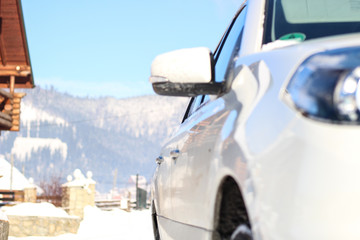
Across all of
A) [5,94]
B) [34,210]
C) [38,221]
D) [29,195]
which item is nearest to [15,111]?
[5,94]

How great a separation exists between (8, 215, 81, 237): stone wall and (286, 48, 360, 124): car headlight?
749 inches

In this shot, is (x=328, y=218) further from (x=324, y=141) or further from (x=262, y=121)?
(x=262, y=121)

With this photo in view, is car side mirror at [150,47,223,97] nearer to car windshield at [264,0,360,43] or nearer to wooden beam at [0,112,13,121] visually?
car windshield at [264,0,360,43]

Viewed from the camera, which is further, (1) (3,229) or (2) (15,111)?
(2) (15,111)

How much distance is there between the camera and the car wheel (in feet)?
7.41

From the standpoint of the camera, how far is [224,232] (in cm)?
271

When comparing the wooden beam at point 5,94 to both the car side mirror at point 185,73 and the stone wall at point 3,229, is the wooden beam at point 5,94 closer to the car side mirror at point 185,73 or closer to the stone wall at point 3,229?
the stone wall at point 3,229

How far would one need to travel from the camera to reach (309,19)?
10.2 ft

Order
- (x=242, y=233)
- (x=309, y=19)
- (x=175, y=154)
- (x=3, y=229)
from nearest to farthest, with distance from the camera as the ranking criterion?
(x=242, y=233)
(x=309, y=19)
(x=175, y=154)
(x=3, y=229)

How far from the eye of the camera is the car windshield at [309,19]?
9.54 feet

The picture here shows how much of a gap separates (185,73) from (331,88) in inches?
36.3

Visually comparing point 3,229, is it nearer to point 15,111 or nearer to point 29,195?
point 15,111

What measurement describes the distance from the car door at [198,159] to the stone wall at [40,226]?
17384 mm

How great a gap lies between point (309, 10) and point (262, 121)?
123 centimetres
